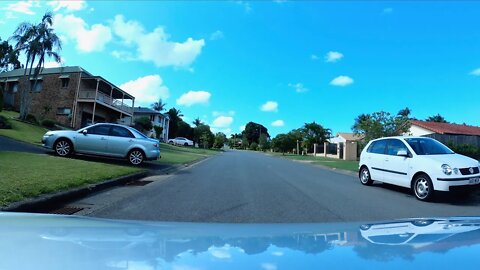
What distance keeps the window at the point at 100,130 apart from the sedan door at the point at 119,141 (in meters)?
0.20

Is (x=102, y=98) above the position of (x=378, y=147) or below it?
above

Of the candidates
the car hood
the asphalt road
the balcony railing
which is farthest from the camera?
the balcony railing

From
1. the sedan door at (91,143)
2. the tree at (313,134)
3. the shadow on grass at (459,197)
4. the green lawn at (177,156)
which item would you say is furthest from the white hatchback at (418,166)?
the tree at (313,134)

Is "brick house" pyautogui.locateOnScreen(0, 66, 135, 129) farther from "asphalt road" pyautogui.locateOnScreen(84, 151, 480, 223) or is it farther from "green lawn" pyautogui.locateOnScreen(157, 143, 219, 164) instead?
"asphalt road" pyautogui.locateOnScreen(84, 151, 480, 223)

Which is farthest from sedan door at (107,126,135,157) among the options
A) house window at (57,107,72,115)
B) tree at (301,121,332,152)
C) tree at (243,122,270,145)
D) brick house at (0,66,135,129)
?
tree at (243,122,270,145)

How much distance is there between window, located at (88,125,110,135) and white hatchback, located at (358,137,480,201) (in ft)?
33.2

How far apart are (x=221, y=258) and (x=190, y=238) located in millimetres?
593

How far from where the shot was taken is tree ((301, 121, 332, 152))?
6509 cm

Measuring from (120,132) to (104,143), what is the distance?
2.61 feet

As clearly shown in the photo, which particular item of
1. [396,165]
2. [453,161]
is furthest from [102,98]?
[453,161]

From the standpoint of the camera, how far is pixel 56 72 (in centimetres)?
4166

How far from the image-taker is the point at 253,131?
470 feet

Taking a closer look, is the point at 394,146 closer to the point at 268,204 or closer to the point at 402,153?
the point at 402,153

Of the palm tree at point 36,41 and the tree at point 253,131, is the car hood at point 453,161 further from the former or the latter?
the tree at point 253,131
